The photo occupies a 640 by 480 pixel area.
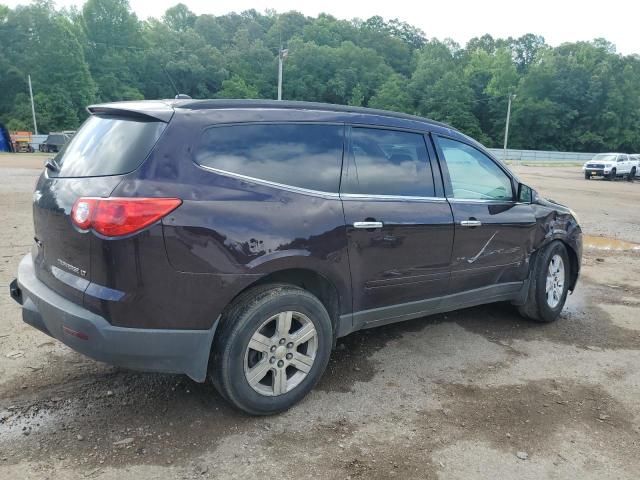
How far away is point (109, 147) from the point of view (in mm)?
2996

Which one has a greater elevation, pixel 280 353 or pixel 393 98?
pixel 393 98

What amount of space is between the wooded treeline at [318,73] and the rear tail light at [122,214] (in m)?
51.6

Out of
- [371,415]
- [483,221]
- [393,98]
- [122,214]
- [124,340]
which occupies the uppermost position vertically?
[393,98]

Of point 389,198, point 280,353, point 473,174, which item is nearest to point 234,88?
point 473,174

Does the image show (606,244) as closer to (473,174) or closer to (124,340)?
(473,174)

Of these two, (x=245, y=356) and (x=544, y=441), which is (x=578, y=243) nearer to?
(x=544, y=441)

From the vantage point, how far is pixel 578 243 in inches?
210

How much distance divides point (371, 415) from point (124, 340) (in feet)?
5.07

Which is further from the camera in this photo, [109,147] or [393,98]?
[393,98]

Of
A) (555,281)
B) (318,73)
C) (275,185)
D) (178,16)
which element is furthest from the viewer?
(178,16)

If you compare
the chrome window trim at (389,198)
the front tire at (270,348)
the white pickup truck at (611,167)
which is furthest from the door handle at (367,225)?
the white pickup truck at (611,167)

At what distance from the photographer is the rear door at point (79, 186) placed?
9.20ft

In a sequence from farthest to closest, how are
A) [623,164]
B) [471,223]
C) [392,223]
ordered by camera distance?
[623,164], [471,223], [392,223]

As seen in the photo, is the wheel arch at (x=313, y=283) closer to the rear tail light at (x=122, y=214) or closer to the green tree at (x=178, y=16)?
the rear tail light at (x=122, y=214)
